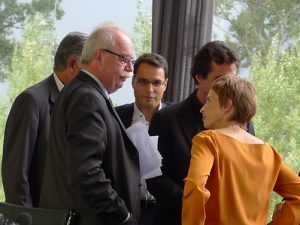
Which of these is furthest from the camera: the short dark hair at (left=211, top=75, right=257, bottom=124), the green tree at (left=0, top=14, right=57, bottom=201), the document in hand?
the green tree at (left=0, top=14, right=57, bottom=201)

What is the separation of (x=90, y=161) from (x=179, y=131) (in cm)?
58

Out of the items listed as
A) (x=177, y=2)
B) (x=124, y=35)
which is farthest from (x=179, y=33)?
(x=124, y=35)

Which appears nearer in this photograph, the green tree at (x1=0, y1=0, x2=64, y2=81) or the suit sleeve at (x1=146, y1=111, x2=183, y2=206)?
the suit sleeve at (x1=146, y1=111, x2=183, y2=206)

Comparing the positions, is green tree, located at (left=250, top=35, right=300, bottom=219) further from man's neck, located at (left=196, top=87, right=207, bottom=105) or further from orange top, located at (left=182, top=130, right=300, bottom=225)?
orange top, located at (left=182, top=130, right=300, bottom=225)

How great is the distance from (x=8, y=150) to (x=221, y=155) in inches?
41.9

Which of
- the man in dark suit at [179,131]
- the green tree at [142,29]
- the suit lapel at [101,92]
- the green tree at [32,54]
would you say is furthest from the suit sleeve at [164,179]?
the green tree at [32,54]

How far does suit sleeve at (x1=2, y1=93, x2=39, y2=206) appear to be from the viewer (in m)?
2.53

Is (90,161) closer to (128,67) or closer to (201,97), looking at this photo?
(128,67)

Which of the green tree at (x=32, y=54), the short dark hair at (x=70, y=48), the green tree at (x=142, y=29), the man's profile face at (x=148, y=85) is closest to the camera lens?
the short dark hair at (x=70, y=48)

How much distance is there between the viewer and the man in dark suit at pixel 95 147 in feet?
6.63

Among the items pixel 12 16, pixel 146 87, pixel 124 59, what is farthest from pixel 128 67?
pixel 12 16

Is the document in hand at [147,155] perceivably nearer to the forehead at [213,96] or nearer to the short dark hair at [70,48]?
the forehead at [213,96]

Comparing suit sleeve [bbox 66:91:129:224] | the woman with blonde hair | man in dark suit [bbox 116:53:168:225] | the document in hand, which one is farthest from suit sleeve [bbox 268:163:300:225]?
man in dark suit [bbox 116:53:168:225]

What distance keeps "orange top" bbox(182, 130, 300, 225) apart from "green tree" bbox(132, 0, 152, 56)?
5.91ft
